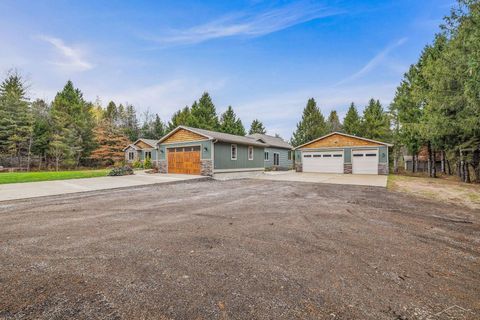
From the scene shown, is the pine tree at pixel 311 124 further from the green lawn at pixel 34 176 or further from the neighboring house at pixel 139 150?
the green lawn at pixel 34 176

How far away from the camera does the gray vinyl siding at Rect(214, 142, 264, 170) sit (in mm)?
15117

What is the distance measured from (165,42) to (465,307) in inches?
649

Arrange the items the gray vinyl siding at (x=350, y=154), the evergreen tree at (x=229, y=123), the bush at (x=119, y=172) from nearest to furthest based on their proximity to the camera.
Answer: the bush at (x=119, y=172) < the gray vinyl siding at (x=350, y=154) < the evergreen tree at (x=229, y=123)

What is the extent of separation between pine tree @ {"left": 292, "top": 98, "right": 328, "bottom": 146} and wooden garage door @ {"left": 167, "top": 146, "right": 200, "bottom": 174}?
62.6ft

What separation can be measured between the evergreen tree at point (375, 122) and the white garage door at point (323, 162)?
35.6ft

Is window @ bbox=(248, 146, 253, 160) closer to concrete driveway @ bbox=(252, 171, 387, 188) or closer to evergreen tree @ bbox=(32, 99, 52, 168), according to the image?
concrete driveway @ bbox=(252, 171, 387, 188)

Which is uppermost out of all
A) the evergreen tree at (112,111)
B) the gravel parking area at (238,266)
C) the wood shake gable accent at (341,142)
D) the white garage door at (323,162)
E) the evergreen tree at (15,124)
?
the evergreen tree at (112,111)

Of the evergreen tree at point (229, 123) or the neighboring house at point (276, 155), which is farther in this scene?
the evergreen tree at point (229, 123)

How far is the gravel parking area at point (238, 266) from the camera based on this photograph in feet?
6.19

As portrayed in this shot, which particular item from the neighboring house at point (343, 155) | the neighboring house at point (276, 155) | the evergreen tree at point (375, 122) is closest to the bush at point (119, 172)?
the neighboring house at point (276, 155)

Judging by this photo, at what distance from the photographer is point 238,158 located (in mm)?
17000

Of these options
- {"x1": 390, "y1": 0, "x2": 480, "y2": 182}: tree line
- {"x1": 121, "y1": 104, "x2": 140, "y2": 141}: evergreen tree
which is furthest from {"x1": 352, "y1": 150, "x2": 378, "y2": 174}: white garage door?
{"x1": 121, "y1": 104, "x2": 140, "y2": 141}: evergreen tree

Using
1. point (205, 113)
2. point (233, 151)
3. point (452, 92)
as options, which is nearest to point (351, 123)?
point (452, 92)

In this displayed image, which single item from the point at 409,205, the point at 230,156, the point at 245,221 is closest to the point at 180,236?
the point at 245,221
